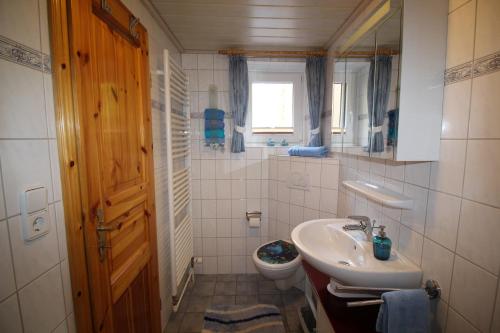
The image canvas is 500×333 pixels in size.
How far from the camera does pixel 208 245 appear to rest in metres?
2.58

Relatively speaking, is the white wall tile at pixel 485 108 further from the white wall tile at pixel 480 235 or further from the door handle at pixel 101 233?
the door handle at pixel 101 233

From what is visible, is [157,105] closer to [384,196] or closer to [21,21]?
[21,21]

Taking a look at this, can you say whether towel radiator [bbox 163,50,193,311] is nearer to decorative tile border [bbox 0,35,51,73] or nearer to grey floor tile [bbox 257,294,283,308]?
grey floor tile [bbox 257,294,283,308]

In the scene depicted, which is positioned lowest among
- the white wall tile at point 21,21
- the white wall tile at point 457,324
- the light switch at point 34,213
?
the white wall tile at point 457,324

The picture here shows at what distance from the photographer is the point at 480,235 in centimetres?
80

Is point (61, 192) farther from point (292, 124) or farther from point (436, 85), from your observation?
point (292, 124)

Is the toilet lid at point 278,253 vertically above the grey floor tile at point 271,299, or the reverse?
the toilet lid at point 278,253

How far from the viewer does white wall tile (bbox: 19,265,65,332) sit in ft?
2.24

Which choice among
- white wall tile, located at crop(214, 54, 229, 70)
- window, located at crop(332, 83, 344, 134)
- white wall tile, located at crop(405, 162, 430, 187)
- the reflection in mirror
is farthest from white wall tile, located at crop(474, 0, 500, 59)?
white wall tile, located at crop(214, 54, 229, 70)

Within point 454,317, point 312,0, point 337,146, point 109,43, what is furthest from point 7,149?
point 337,146

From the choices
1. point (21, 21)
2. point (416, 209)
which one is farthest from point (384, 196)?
point (21, 21)

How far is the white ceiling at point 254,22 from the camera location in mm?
1560

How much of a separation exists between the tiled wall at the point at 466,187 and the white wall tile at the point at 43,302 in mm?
1467

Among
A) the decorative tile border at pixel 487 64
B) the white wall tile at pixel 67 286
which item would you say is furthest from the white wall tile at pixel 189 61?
the decorative tile border at pixel 487 64
